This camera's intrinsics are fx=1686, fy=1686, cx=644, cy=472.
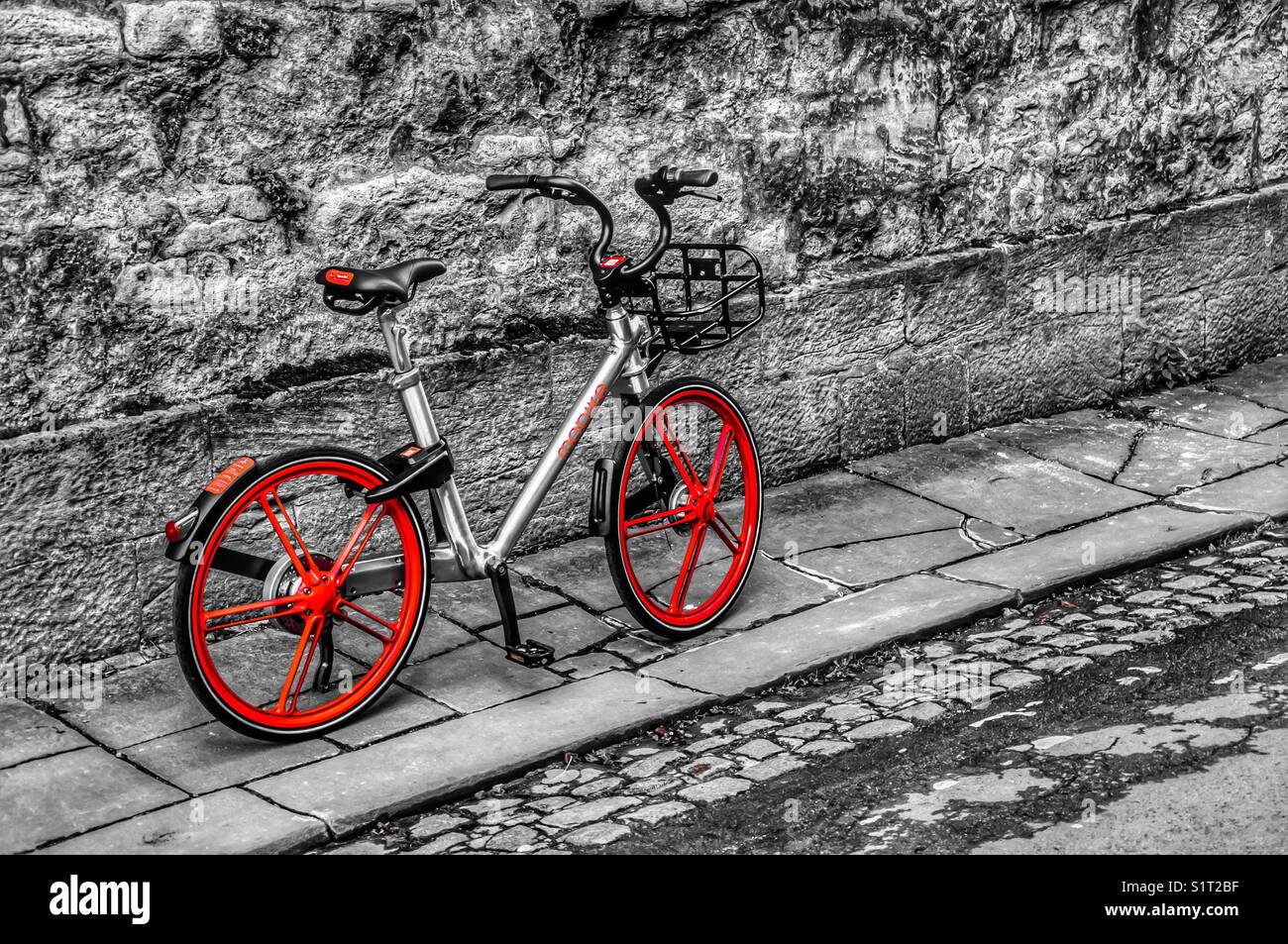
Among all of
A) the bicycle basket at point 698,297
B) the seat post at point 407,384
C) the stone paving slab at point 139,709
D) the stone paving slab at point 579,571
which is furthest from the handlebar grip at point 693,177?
the stone paving slab at point 139,709

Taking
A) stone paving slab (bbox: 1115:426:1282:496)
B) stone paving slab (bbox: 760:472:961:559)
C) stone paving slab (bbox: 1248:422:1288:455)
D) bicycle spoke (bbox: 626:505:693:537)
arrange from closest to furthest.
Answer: bicycle spoke (bbox: 626:505:693:537) → stone paving slab (bbox: 760:472:961:559) → stone paving slab (bbox: 1115:426:1282:496) → stone paving slab (bbox: 1248:422:1288:455)

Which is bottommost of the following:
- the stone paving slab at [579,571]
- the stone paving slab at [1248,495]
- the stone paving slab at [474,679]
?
the stone paving slab at [474,679]

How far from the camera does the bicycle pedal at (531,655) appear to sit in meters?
4.80

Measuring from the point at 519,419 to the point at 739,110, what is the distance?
56.4 inches

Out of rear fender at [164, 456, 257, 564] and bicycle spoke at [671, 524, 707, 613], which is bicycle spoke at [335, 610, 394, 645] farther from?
bicycle spoke at [671, 524, 707, 613]

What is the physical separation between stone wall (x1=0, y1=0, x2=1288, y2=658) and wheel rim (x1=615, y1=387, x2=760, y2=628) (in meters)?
0.50

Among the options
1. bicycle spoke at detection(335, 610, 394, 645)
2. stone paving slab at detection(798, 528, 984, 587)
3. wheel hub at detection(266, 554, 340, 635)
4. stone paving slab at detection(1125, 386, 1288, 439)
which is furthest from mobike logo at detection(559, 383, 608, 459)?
stone paving slab at detection(1125, 386, 1288, 439)

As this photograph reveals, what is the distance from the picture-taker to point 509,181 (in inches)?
187

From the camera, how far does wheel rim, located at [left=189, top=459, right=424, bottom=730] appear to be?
4328mm

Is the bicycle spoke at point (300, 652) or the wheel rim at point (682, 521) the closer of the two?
the bicycle spoke at point (300, 652)

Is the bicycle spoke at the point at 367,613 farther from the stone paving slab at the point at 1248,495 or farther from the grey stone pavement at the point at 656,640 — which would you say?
the stone paving slab at the point at 1248,495

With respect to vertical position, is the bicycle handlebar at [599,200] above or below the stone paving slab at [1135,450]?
above

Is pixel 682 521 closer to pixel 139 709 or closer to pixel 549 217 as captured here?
pixel 549 217
